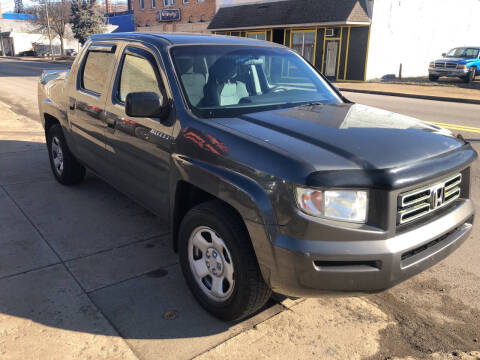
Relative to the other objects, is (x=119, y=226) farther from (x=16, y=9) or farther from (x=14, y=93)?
(x=16, y=9)

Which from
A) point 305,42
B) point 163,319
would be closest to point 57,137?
point 163,319

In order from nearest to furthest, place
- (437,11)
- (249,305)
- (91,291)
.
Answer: (249,305) → (91,291) → (437,11)

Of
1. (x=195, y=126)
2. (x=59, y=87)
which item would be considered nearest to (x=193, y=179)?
(x=195, y=126)

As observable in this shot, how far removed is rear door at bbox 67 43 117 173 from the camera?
414 cm

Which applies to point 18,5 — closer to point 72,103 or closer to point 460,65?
point 460,65

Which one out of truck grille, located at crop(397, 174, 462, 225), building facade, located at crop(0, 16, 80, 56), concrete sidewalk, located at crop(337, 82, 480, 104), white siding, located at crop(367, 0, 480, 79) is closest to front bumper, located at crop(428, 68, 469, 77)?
concrete sidewalk, located at crop(337, 82, 480, 104)

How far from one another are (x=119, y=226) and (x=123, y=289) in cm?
125

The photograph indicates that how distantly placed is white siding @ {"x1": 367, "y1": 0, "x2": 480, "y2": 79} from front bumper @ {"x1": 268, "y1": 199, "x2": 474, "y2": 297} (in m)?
24.1

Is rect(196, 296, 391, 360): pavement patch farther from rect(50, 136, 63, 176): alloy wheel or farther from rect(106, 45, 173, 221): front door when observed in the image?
rect(50, 136, 63, 176): alloy wheel

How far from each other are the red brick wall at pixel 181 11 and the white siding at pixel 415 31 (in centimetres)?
1525

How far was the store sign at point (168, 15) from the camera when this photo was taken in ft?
126

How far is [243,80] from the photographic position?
3.62m

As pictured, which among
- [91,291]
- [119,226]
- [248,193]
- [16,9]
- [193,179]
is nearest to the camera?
[248,193]

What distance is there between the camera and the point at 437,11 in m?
27.6
